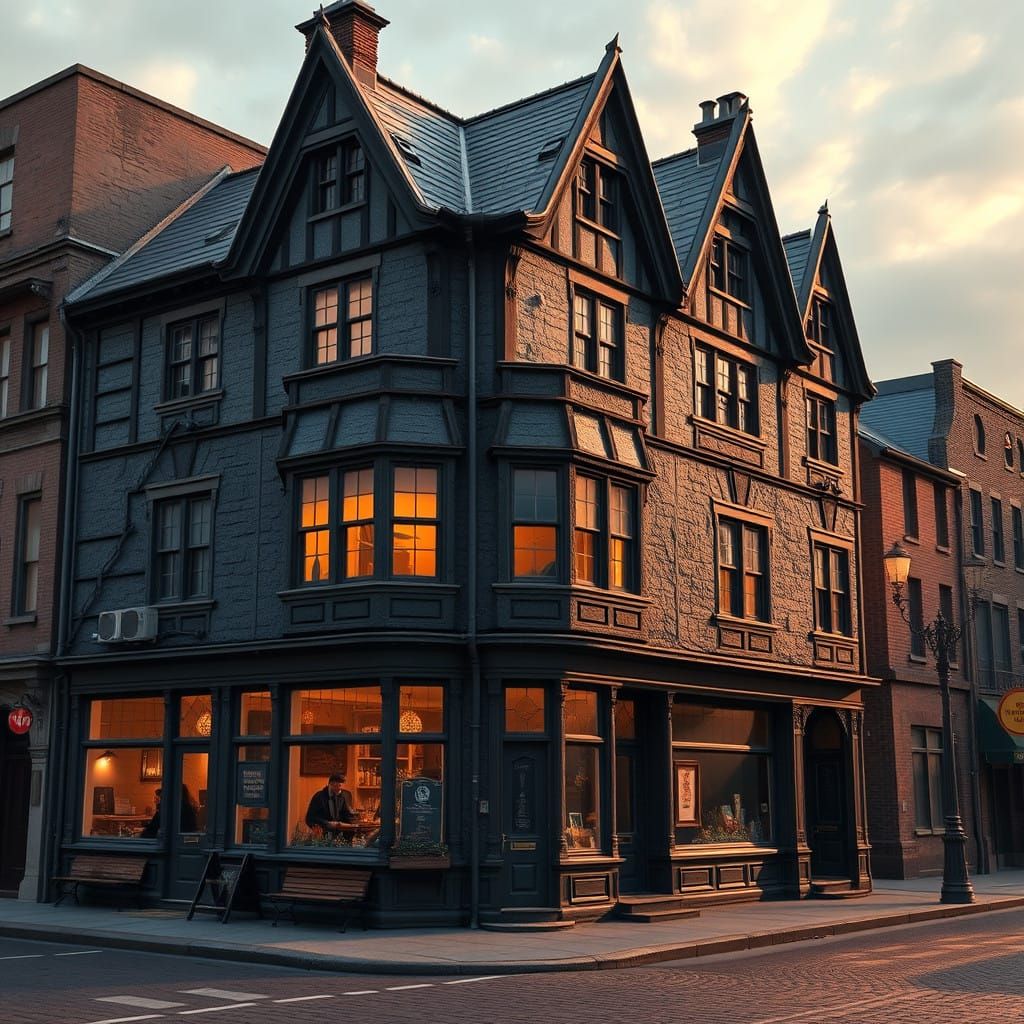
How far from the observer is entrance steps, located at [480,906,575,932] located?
19.6m

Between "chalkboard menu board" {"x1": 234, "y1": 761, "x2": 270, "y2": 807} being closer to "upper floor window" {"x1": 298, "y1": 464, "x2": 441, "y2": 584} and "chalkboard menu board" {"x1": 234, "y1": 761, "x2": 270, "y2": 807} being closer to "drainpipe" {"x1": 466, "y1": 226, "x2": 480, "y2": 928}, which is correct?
"upper floor window" {"x1": 298, "y1": 464, "x2": 441, "y2": 584}

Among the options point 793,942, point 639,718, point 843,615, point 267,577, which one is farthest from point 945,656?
point 267,577

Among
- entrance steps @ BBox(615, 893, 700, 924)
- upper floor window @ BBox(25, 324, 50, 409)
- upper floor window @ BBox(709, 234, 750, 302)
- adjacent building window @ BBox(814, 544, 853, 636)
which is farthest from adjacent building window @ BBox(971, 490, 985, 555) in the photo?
upper floor window @ BBox(25, 324, 50, 409)

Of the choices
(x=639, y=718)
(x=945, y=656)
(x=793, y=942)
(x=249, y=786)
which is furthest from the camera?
(x=945, y=656)

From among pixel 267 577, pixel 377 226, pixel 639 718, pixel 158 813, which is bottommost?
pixel 158 813

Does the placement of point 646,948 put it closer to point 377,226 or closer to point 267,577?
point 267,577

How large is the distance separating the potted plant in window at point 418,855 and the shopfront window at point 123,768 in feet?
19.5

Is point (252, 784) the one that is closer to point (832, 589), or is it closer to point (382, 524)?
point (382, 524)

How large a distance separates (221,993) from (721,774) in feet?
44.0

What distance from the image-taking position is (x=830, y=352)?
1211 inches

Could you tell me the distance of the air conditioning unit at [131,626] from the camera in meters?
23.7

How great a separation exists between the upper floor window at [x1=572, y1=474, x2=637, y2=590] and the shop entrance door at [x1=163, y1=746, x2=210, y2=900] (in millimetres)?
7330

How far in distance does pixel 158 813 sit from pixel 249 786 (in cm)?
239

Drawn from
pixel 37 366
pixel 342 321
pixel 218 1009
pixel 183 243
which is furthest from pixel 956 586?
pixel 218 1009
